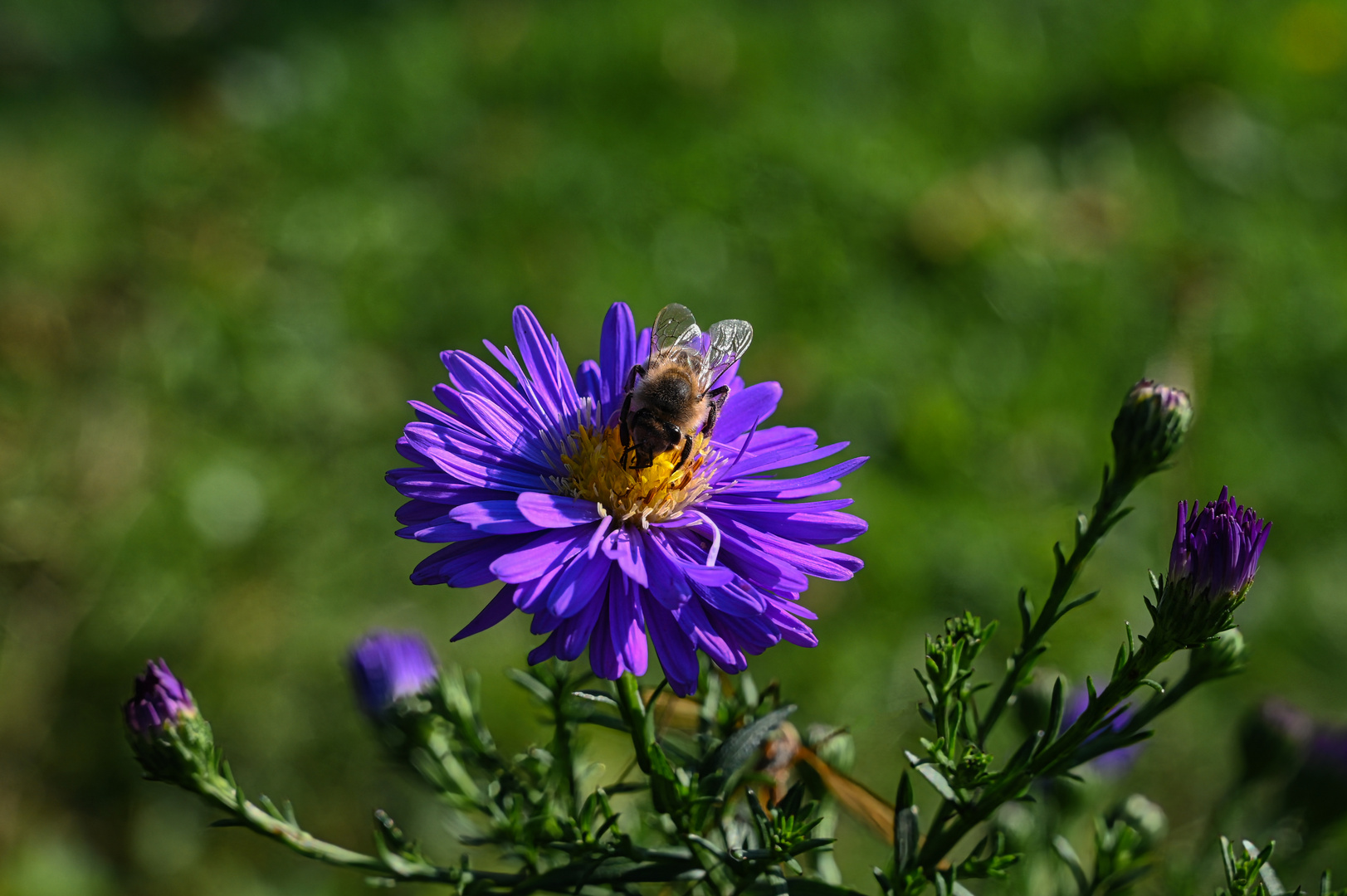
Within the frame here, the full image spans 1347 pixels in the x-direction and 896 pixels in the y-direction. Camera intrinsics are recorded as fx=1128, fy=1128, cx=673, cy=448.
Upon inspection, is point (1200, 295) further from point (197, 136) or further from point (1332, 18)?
point (197, 136)

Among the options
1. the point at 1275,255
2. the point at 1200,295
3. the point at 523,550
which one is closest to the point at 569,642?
the point at 523,550

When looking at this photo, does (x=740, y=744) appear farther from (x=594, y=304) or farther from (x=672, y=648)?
(x=594, y=304)

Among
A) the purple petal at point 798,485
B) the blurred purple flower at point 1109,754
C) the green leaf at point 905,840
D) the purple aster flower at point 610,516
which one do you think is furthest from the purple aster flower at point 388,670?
the blurred purple flower at point 1109,754

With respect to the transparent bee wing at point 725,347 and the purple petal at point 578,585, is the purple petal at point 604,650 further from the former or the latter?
the transparent bee wing at point 725,347

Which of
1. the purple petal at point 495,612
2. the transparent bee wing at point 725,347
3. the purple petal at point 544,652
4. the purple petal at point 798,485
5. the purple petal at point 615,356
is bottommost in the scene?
the purple petal at point 544,652

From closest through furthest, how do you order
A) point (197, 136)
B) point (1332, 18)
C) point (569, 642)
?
point (569, 642)
point (197, 136)
point (1332, 18)

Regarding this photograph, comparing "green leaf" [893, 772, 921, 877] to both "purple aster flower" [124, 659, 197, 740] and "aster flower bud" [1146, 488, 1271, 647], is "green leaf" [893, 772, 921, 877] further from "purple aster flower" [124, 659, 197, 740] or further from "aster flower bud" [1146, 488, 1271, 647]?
"purple aster flower" [124, 659, 197, 740]
